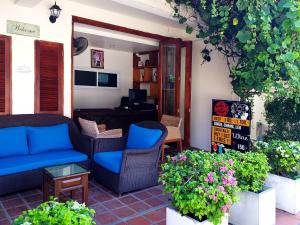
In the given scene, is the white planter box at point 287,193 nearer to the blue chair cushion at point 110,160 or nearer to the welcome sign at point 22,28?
the blue chair cushion at point 110,160

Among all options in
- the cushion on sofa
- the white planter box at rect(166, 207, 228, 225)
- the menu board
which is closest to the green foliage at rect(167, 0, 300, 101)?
the menu board

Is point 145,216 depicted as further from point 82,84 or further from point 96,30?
point 82,84

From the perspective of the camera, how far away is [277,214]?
110 inches

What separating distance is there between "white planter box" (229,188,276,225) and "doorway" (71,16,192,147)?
3288 millimetres

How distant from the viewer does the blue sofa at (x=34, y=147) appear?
311 cm

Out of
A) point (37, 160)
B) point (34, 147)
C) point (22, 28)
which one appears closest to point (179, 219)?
point (37, 160)

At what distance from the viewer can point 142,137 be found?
3562 mm

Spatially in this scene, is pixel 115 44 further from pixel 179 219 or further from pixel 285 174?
pixel 179 219

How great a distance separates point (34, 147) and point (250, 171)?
2751 mm

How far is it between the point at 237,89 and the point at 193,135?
1862 mm

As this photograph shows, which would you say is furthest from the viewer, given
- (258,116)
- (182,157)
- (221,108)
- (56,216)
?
(258,116)

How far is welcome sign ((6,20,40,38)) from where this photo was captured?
3.67 m

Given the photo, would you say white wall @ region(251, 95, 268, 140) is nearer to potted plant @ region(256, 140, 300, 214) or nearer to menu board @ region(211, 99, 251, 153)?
menu board @ region(211, 99, 251, 153)

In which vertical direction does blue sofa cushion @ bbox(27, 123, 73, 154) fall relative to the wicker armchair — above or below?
above
